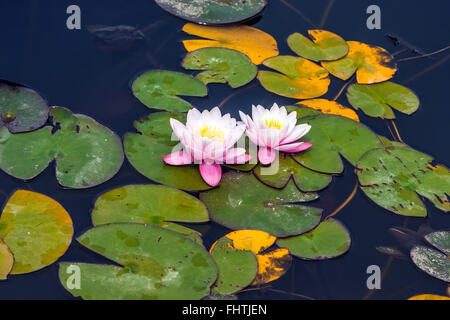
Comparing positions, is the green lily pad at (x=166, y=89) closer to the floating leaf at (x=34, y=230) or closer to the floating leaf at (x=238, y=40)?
the floating leaf at (x=238, y=40)

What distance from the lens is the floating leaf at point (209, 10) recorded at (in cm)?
357

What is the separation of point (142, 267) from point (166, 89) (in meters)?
1.24

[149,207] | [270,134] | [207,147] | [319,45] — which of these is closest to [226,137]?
[207,147]

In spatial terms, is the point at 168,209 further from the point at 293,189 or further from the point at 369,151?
the point at 369,151

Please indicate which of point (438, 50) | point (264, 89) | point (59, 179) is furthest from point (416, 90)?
point (59, 179)

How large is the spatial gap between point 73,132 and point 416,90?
2.26 m

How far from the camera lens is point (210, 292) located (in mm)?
2180

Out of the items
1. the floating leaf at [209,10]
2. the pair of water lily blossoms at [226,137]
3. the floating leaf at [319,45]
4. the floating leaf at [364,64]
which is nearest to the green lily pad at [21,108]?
the pair of water lily blossoms at [226,137]

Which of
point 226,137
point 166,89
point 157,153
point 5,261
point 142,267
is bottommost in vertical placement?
point 5,261

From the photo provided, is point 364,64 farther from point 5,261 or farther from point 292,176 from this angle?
point 5,261

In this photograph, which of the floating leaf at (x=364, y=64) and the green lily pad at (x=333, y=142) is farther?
the floating leaf at (x=364, y=64)

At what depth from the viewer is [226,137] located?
259 centimetres

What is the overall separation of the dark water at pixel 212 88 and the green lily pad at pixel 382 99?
6 centimetres

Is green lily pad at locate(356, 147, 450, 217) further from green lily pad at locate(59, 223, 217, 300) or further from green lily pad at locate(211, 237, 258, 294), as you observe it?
green lily pad at locate(59, 223, 217, 300)
